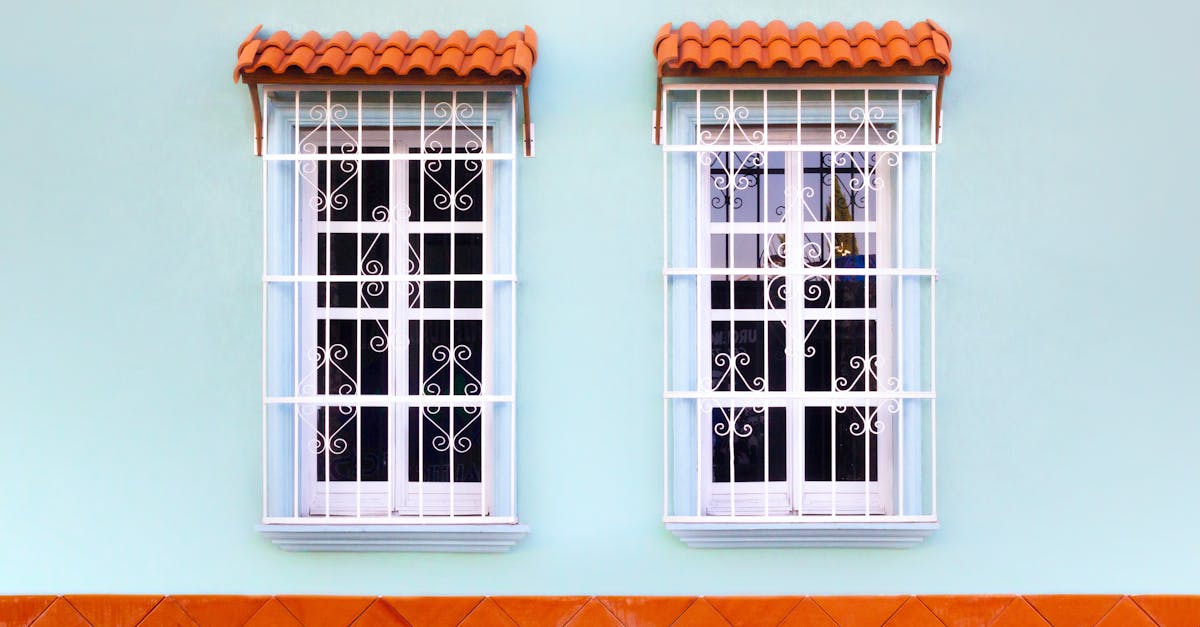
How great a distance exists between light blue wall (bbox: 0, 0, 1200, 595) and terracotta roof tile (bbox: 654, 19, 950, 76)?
7.3 inches

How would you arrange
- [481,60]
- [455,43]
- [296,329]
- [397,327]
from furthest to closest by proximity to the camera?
[397,327]
[296,329]
[455,43]
[481,60]

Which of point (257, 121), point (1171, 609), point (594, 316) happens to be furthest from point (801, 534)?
point (257, 121)

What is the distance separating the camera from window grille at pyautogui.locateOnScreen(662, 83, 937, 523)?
3408mm

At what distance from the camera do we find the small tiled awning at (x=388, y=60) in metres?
3.22

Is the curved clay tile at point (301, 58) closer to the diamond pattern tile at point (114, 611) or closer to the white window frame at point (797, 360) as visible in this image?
the white window frame at point (797, 360)

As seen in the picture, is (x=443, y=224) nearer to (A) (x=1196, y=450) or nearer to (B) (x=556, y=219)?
(B) (x=556, y=219)

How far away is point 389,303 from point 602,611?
143cm

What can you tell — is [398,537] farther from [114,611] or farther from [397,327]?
[114,611]

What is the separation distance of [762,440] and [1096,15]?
2.04 metres

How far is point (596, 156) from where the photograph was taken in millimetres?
3461

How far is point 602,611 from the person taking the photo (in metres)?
3.44

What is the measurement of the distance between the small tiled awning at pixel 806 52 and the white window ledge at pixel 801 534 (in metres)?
1.58

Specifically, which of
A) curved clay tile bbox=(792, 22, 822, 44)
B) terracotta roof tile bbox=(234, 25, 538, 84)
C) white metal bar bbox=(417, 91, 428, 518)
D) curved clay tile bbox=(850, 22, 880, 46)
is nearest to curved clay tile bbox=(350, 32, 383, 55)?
terracotta roof tile bbox=(234, 25, 538, 84)

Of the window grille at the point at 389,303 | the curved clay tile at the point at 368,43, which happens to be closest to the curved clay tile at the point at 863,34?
the window grille at the point at 389,303
